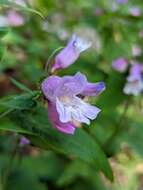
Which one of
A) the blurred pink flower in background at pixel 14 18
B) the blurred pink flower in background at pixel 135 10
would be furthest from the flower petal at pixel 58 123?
the blurred pink flower in background at pixel 14 18

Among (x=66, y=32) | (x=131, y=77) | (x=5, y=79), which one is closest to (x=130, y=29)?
(x=131, y=77)

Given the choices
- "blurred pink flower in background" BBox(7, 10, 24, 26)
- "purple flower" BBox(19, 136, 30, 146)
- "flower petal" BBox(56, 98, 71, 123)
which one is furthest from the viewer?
"blurred pink flower in background" BBox(7, 10, 24, 26)

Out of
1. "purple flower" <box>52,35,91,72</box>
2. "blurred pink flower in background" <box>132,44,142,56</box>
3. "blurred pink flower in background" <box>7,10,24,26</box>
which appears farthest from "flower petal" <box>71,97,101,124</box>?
"blurred pink flower in background" <box>7,10,24,26</box>

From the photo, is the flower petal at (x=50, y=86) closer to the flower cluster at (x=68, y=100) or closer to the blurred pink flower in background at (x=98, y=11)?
the flower cluster at (x=68, y=100)

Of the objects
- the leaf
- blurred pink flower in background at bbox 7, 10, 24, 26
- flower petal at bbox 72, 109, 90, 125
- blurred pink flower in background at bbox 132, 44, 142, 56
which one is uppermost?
flower petal at bbox 72, 109, 90, 125

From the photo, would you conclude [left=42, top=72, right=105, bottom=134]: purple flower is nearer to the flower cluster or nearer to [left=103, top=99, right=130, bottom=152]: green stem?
the flower cluster

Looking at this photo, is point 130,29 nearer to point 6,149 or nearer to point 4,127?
point 6,149

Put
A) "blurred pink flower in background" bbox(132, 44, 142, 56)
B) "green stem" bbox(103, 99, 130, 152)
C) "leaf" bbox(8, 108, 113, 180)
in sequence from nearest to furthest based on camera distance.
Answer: "leaf" bbox(8, 108, 113, 180) < "green stem" bbox(103, 99, 130, 152) < "blurred pink flower in background" bbox(132, 44, 142, 56)
